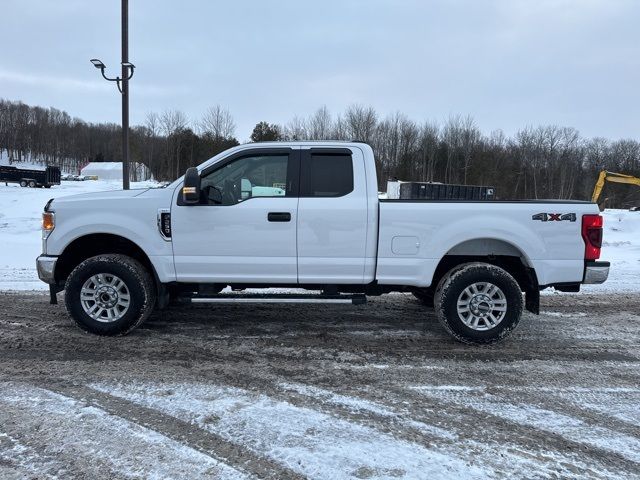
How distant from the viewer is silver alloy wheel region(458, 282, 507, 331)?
A: 5039 mm

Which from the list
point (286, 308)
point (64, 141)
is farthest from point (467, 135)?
point (64, 141)

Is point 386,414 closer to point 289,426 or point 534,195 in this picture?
point 289,426

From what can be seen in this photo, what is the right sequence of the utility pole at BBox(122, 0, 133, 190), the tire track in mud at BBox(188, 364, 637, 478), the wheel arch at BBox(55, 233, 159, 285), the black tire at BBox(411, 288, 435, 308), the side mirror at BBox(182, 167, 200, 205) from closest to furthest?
the tire track in mud at BBox(188, 364, 637, 478) → the side mirror at BBox(182, 167, 200, 205) → the wheel arch at BBox(55, 233, 159, 285) → the black tire at BBox(411, 288, 435, 308) → the utility pole at BBox(122, 0, 133, 190)

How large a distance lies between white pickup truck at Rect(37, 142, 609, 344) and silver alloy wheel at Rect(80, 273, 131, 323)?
0.04 ft

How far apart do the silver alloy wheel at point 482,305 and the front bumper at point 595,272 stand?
90 centimetres

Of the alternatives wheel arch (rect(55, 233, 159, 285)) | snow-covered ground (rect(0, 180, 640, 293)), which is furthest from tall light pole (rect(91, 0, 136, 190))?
wheel arch (rect(55, 233, 159, 285))

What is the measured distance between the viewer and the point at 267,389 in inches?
154

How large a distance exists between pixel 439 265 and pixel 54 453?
4039 millimetres

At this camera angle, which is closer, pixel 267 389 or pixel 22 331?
pixel 267 389

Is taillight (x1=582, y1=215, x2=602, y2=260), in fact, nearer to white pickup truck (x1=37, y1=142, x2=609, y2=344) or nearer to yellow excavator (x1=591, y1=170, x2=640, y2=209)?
white pickup truck (x1=37, y1=142, x2=609, y2=344)

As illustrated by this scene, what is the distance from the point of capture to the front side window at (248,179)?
16.7ft

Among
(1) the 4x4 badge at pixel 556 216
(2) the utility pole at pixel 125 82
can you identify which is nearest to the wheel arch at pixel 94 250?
(1) the 4x4 badge at pixel 556 216

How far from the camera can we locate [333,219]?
16.3 feet

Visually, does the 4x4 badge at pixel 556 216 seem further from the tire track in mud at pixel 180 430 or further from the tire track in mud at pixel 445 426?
the tire track in mud at pixel 180 430
